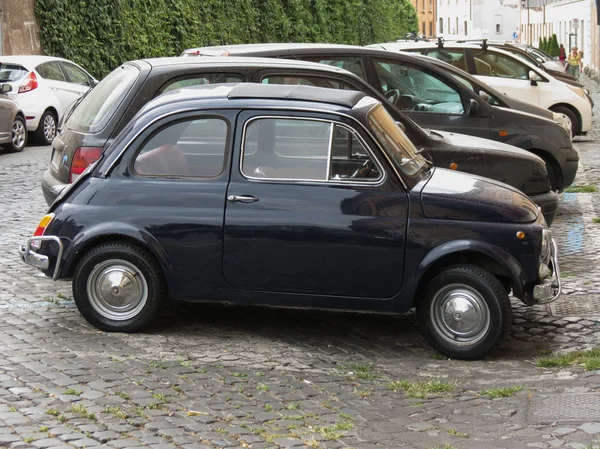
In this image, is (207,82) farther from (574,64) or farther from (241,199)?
(574,64)

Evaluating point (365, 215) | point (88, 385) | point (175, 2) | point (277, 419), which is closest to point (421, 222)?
point (365, 215)

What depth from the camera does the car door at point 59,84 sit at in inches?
880

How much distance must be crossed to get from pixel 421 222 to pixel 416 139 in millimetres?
2921

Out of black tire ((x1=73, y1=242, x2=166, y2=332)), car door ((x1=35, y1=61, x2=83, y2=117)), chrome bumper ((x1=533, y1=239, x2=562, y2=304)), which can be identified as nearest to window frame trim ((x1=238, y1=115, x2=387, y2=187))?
black tire ((x1=73, y1=242, x2=166, y2=332))

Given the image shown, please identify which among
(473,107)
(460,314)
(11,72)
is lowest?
(460,314)

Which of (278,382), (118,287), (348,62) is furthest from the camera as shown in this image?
(348,62)

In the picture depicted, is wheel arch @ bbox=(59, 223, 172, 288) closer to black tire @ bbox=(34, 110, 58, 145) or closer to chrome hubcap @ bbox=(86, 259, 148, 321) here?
chrome hubcap @ bbox=(86, 259, 148, 321)

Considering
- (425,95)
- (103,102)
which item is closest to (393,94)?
(425,95)

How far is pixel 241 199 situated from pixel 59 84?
1615 centimetres

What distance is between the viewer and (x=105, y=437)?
553 centimetres

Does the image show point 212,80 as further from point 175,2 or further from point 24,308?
point 175,2

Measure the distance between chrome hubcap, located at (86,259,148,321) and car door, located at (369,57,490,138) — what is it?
475 cm

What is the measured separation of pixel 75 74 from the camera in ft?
77.5

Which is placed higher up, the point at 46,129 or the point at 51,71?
the point at 51,71
